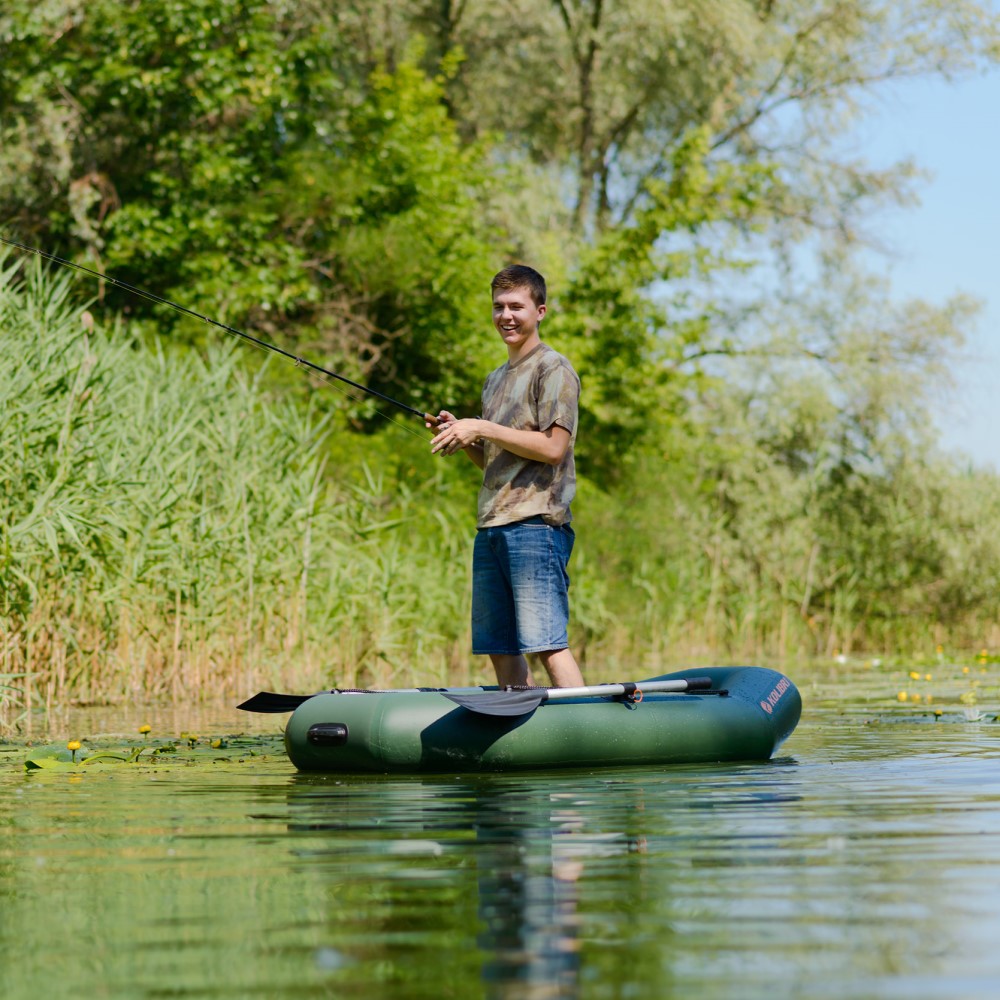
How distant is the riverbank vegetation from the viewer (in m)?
17.3

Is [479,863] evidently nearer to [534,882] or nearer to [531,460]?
[534,882]

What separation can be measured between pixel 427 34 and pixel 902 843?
21.1 meters

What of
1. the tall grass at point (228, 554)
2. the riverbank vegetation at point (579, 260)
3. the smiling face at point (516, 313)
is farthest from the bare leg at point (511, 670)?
the riverbank vegetation at point (579, 260)

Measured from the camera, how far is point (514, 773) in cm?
583

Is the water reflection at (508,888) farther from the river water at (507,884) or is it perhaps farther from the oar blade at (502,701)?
the oar blade at (502,701)

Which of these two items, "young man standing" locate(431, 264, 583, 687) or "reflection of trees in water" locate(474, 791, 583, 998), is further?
"young man standing" locate(431, 264, 583, 687)

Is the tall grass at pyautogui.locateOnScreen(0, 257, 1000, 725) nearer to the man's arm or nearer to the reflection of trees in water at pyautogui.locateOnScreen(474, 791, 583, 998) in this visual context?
the man's arm

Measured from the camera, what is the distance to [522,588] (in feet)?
19.5

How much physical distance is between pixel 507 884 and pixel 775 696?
3.30 m

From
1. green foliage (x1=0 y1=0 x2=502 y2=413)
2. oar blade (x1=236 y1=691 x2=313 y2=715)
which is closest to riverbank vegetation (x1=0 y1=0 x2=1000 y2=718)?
green foliage (x1=0 y1=0 x2=502 y2=413)

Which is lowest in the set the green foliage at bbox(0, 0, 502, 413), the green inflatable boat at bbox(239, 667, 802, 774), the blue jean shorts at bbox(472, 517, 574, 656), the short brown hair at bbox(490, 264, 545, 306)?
the green inflatable boat at bbox(239, 667, 802, 774)

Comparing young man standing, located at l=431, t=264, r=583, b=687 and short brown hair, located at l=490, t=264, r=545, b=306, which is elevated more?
short brown hair, located at l=490, t=264, r=545, b=306

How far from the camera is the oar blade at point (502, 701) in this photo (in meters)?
5.47

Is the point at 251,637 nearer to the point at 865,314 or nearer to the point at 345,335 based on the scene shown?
the point at 345,335
